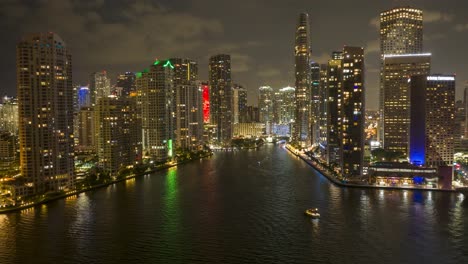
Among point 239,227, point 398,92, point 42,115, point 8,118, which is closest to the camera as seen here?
point 239,227

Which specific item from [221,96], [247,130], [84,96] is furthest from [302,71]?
[84,96]

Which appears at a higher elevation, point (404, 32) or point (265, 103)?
point (404, 32)

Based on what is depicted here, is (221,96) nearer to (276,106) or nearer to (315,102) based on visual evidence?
(315,102)

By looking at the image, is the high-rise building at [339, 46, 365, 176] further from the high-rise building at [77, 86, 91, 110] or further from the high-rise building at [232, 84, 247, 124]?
the high-rise building at [232, 84, 247, 124]

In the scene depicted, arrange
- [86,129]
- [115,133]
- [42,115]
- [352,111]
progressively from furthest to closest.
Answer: [86,129] → [115,133] → [352,111] → [42,115]

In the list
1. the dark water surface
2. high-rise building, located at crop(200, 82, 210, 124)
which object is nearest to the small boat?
the dark water surface

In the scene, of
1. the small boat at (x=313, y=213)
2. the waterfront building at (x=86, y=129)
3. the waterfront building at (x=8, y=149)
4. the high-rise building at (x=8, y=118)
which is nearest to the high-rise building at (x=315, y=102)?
the waterfront building at (x=86, y=129)

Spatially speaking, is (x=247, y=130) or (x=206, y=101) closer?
(x=206, y=101)
